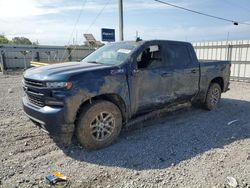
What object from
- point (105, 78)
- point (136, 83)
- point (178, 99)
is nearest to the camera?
point (105, 78)

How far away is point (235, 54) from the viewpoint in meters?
12.3

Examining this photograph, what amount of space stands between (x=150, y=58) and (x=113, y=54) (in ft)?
2.64

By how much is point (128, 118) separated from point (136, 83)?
71 centimetres

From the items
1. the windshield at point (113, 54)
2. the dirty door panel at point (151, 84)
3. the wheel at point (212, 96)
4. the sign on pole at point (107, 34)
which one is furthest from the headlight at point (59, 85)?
the sign on pole at point (107, 34)

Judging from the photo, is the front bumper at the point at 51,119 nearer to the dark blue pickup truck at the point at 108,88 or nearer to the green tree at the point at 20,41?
the dark blue pickup truck at the point at 108,88

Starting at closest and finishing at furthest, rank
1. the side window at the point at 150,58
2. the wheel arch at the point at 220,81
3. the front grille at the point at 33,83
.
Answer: the front grille at the point at 33,83 < the side window at the point at 150,58 < the wheel arch at the point at 220,81

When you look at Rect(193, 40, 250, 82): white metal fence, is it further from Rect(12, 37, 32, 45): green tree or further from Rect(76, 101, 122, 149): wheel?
Rect(12, 37, 32, 45): green tree

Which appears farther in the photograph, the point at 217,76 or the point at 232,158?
the point at 217,76

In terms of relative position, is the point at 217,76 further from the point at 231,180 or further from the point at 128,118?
the point at 231,180

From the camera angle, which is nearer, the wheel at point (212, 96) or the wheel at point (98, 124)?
the wheel at point (98, 124)

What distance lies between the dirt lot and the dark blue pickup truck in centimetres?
44

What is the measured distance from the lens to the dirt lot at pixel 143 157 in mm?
3268

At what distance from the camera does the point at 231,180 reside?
3.24 m

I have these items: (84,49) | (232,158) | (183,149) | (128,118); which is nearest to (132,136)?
(128,118)
